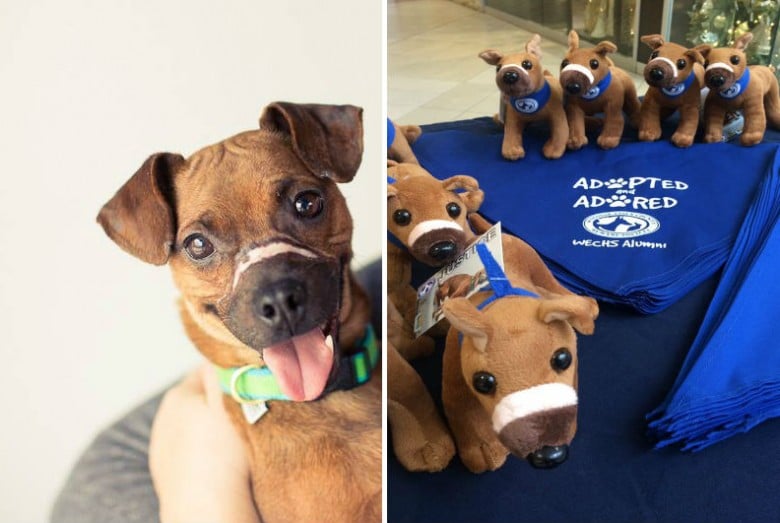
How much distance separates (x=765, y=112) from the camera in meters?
1.37

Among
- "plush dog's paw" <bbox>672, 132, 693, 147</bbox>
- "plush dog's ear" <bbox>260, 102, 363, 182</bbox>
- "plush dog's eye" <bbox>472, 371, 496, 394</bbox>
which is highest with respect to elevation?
"plush dog's ear" <bbox>260, 102, 363, 182</bbox>

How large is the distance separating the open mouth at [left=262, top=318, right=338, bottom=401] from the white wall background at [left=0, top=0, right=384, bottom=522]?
56mm

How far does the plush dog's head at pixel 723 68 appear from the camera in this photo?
1221 mm

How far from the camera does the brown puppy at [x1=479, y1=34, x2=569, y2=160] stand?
124 cm

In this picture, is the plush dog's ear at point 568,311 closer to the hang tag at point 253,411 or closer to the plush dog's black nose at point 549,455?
the plush dog's black nose at point 549,455

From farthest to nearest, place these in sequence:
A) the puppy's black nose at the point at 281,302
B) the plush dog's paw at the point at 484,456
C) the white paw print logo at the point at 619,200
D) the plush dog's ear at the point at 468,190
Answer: the white paw print logo at the point at 619,200
the plush dog's ear at the point at 468,190
the plush dog's paw at the point at 484,456
the puppy's black nose at the point at 281,302

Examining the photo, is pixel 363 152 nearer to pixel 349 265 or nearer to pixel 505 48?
pixel 349 265

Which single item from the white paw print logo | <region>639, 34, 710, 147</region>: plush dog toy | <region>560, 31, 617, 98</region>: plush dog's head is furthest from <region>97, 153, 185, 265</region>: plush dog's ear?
<region>639, 34, 710, 147</region>: plush dog toy

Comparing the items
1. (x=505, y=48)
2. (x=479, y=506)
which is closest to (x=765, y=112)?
(x=479, y=506)

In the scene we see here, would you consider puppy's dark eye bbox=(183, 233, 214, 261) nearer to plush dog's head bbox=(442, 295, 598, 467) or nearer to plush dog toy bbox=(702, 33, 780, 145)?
plush dog's head bbox=(442, 295, 598, 467)

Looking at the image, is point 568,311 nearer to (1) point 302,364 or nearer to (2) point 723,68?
(1) point 302,364

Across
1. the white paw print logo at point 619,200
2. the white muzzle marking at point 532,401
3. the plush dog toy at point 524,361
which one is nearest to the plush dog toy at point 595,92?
the white paw print logo at point 619,200

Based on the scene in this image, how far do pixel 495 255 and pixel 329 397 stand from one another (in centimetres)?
36

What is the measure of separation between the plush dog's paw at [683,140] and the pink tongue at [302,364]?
1113mm
